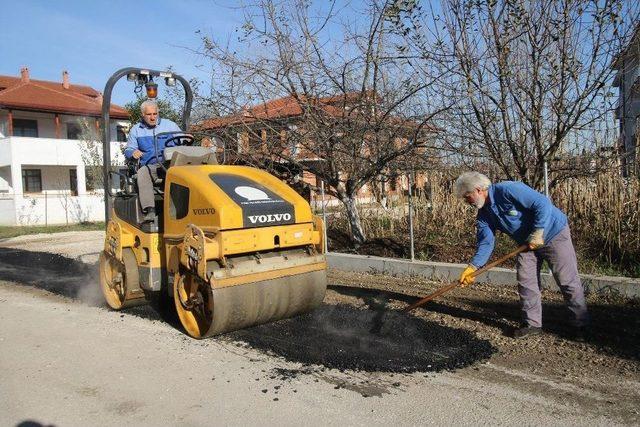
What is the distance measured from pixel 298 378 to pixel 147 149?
3291mm

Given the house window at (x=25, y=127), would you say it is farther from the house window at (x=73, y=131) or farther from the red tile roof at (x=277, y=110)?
the red tile roof at (x=277, y=110)

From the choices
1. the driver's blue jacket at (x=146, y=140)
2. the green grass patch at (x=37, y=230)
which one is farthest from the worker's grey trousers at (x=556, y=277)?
the green grass patch at (x=37, y=230)

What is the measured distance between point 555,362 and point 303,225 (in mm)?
2427

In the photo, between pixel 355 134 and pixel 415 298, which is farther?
pixel 355 134

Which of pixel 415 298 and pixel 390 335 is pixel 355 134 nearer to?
pixel 415 298

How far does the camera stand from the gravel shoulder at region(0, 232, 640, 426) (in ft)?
11.4

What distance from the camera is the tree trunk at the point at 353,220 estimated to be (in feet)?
29.7

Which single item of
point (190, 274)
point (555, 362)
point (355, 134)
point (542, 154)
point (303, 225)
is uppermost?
point (355, 134)

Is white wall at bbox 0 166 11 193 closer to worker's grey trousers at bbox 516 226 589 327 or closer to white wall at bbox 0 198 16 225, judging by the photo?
white wall at bbox 0 198 16 225

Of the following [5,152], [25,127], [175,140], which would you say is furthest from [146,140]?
[25,127]

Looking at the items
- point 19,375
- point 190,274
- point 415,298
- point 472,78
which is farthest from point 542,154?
point 19,375

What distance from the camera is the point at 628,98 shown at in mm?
6535

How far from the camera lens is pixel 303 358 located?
14.7ft

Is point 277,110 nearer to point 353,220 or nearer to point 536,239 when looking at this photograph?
point 353,220
